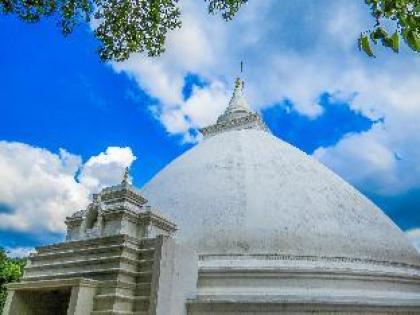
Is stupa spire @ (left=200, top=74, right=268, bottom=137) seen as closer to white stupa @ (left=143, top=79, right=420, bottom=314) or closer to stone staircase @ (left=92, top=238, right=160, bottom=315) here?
white stupa @ (left=143, top=79, right=420, bottom=314)

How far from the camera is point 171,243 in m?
13.2

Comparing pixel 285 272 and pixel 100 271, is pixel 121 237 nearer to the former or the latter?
pixel 100 271

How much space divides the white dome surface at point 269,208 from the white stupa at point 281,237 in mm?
36

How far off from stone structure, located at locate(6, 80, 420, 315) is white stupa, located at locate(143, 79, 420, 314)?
4cm

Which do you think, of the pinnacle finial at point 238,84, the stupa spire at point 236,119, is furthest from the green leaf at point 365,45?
the pinnacle finial at point 238,84

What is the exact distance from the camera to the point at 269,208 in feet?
52.4

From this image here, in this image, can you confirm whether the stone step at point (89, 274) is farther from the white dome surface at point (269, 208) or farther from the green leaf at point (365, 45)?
the green leaf at point (365, 45)

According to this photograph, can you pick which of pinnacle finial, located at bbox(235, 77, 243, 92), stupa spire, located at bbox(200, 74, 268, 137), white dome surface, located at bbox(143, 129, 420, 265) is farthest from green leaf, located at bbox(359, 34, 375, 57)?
pinnacle finial, located at bbox(235, 77, 243, 92)

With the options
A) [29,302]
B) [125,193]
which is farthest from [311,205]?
[29,302]

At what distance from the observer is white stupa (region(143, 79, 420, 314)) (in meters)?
14.1

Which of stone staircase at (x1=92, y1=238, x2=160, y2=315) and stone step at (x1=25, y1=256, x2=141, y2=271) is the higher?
stone step at (x1=25, y1=256, x2=141, y2=271)

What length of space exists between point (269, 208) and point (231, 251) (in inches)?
85.6

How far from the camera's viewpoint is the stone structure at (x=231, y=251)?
1290 centimetres

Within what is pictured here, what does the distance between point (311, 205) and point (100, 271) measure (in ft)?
25.6
